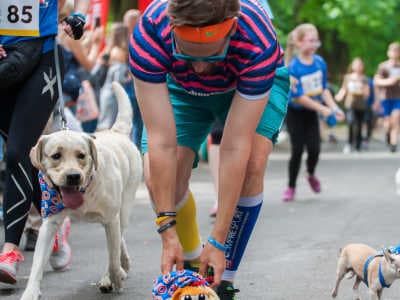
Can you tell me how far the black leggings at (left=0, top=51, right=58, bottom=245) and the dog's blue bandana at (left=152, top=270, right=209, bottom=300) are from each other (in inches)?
65.7

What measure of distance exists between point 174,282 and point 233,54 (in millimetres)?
974

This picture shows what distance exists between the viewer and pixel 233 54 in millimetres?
3943

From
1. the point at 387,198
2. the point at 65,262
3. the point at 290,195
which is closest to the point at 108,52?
the point at 290,195

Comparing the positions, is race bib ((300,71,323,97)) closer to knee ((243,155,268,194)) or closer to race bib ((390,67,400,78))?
knee ((243,155,268,194))

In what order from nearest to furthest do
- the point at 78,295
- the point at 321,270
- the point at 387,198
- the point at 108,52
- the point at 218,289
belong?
the point at 218,289 < the point at 78,295 < the point at 321,270 < the point at 387,198 < the point at 108,52

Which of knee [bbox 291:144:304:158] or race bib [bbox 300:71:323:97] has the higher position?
race bib [bbox 300:71:323:97]

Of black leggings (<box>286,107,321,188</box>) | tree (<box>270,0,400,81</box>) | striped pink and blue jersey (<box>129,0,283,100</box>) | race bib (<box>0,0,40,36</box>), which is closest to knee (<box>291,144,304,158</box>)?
black leggings (<box>286,107,321,188</box>)

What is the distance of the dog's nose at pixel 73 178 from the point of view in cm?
482

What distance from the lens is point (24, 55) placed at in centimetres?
542

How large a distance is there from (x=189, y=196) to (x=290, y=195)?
19.0 ft

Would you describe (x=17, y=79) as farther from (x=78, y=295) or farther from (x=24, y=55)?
(x=78, y=295)

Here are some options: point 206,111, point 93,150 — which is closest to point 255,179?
point 206,111

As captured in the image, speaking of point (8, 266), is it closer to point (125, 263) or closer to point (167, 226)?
point (125, 263)

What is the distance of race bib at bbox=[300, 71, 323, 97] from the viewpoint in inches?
413
